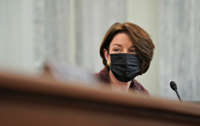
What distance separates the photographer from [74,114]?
511 mm

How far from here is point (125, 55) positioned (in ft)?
6.14

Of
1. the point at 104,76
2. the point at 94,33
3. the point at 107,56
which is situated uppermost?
the point at 94,33

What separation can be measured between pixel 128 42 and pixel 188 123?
120 centimetres

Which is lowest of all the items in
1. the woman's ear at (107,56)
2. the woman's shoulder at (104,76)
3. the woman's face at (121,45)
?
the woman's shoulder at (104,76)

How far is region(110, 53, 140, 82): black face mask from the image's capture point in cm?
187

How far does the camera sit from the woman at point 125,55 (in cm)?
186

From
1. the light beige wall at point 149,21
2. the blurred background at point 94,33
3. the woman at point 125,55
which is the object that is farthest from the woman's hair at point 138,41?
the light beige wall at point 149,21

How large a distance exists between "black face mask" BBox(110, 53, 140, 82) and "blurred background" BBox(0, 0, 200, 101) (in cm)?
103

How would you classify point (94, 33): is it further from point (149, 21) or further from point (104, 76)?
point (104, 76)

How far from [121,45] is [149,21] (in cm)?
159

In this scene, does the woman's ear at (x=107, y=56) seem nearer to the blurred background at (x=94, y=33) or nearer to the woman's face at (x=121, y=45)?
the woman's face at (x=121, y=45)

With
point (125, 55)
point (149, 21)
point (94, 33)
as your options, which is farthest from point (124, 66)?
point (149, 21)

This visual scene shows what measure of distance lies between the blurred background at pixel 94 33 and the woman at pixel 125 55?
3.35ft

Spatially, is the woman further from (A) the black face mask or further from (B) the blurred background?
(B) the blurred background
